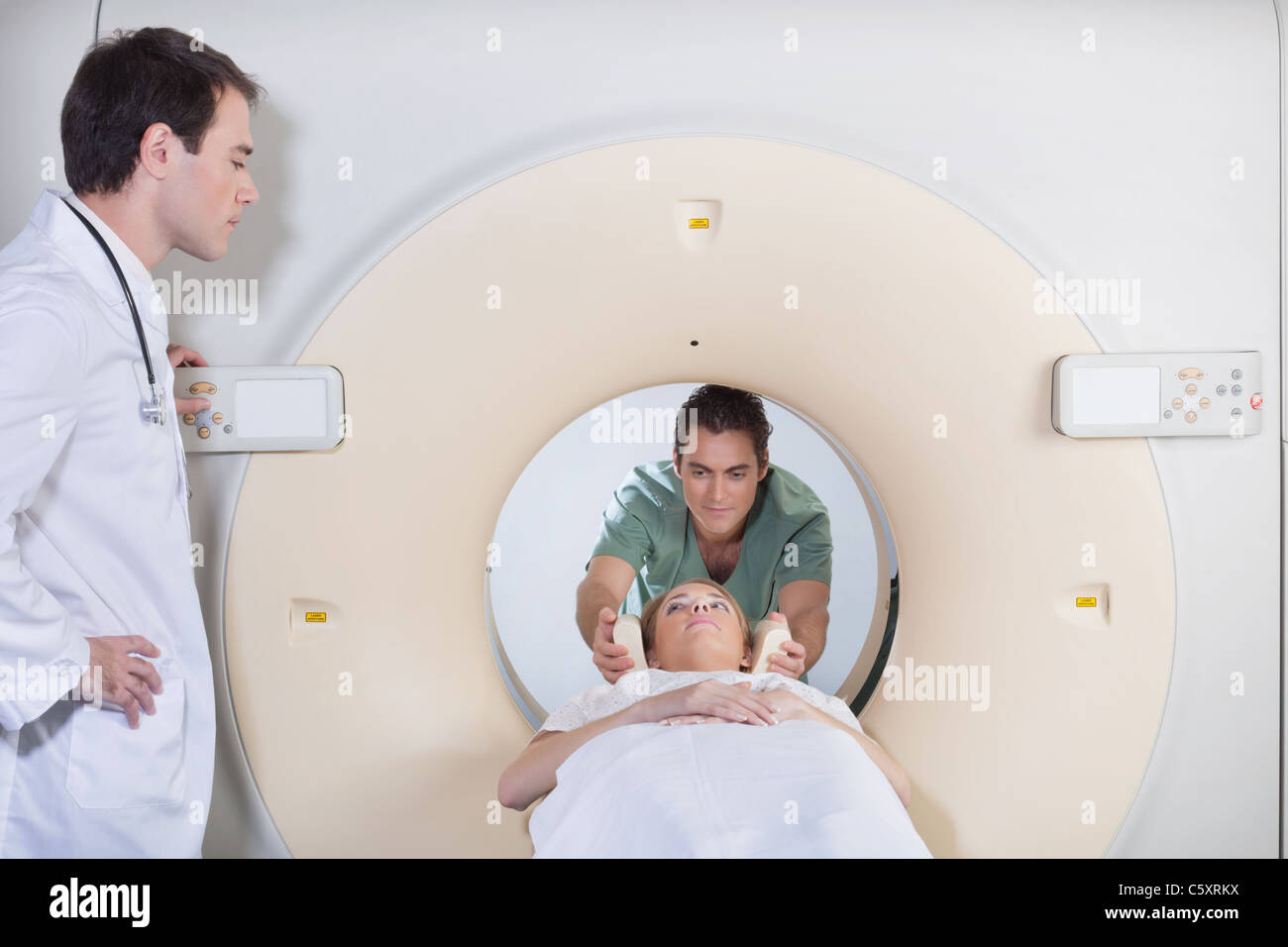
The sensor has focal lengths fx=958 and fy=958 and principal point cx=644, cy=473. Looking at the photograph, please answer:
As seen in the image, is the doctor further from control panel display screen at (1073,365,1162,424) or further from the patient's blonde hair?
control panel display screen at (1073,365,1162,424)

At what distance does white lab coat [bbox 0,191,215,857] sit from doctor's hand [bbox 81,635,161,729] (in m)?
0.02

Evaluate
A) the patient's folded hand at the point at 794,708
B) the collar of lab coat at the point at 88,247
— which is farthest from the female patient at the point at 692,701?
the collar of lab coat at the point at 88,247

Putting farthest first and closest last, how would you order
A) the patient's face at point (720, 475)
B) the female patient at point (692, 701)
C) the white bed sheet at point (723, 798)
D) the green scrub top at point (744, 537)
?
1. the green scrub top at point (744, 537)
2. the patient's face at point (720, 475)
3. the female patient at point (692, 701)
4. the white bed sheet at point (723, 798)

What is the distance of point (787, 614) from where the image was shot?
1.93 metres

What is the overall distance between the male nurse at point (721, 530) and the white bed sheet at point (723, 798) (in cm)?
57

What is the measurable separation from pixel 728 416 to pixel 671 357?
1.66ft

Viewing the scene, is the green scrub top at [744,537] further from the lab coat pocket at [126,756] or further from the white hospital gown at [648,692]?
the lab coat pocket at [126,756]

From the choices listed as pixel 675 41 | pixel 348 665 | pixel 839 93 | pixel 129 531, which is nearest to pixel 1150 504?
pixel 839 93

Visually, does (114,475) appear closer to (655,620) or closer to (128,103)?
(128,103)

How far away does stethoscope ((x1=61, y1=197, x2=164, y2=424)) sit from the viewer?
1167mm

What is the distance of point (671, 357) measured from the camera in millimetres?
1398

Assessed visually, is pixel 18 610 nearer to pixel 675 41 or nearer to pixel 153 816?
pixel 153 816

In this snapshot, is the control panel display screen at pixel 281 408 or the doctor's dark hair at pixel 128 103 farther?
the control panel display screen at pixel 281 408

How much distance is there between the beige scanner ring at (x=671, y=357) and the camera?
132 centimetres
